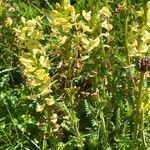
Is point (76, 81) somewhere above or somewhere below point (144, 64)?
below

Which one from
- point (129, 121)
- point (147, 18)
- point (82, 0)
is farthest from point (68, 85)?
point (82, 0)

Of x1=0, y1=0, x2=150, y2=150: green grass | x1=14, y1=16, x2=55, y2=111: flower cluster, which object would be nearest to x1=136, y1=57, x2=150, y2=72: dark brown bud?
x1=0, y1=0, x2=150, y2=150: green grass

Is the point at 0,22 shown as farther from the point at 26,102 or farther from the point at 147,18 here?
the point at 147,18

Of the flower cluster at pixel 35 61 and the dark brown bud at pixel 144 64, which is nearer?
the dark brown bud at pixel 144 64

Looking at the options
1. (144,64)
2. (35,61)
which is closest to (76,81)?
(35,61)

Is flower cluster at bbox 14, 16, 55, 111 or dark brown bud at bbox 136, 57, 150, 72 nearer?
dark brown bud at bbox 136, 57, 150, 72

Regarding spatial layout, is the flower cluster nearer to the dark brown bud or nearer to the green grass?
the green grass

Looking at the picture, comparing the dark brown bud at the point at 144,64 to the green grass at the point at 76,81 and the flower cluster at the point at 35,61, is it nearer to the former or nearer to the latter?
the green grass at the point at 76,81

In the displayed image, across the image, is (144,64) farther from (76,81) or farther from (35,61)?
(76,81)

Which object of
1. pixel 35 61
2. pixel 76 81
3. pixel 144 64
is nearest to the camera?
pixel 144 64

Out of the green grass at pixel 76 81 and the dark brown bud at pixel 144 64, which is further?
the green grass at pixel 76 81

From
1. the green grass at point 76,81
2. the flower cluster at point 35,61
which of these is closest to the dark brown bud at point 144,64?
the green grass at point 76,81

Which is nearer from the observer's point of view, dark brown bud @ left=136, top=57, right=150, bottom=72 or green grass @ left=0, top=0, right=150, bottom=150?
dark brown bud @ left=136, top=57, right=150, bottom=72

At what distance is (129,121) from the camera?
261 cm
